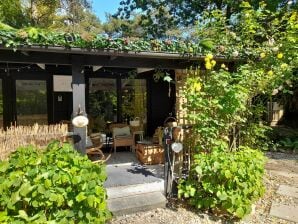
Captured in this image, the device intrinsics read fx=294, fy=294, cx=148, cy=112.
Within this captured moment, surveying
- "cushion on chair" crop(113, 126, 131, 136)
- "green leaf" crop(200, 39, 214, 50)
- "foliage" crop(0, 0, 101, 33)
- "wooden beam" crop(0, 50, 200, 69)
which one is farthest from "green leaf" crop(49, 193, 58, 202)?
"foliage" crop(0, 0, 101, 33)

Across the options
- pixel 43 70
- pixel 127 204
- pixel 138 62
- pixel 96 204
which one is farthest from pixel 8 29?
pixel 43 70

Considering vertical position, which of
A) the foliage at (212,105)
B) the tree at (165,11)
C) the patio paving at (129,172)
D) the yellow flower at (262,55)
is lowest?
the patio paving at (129,172)

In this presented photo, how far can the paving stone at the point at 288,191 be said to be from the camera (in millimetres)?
5391

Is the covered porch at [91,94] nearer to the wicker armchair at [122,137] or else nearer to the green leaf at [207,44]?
the green leaf at [207,44]

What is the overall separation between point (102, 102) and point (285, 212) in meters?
6.41

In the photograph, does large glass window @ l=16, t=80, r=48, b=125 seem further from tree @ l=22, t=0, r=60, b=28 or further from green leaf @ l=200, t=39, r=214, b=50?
tree @ l=22, t=0, r=60, b=28

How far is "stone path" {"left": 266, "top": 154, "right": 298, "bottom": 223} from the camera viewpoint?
4636mm

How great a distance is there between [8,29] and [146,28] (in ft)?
39.4

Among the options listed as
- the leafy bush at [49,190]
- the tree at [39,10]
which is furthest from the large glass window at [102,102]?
the tree at [39,10]

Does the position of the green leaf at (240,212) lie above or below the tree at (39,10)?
below

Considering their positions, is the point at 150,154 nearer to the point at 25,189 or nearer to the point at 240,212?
the point at 240,212

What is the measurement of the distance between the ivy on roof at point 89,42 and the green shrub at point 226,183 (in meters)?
1.96

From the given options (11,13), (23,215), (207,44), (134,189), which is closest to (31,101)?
(134,189)

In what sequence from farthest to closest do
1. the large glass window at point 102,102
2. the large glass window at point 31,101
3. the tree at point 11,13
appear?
the tree at point 11,13 → the large glass window at point 102,102 → the large glass window at point 31,101
